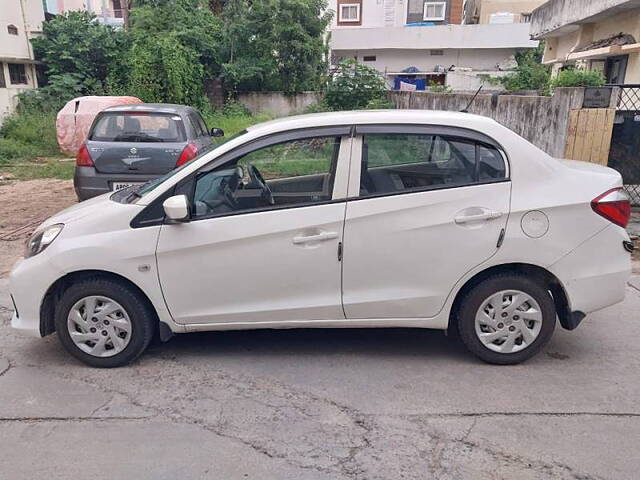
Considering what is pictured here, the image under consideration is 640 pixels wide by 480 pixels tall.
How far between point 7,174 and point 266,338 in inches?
445

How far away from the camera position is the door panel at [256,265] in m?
3.81

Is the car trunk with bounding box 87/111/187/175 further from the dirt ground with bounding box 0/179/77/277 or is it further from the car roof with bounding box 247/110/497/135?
the car roof with bounding box 247/110/497/135

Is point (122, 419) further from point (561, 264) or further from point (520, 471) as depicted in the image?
point (561, 264)

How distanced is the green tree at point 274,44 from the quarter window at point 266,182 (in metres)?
19.8

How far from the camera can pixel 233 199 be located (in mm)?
3963

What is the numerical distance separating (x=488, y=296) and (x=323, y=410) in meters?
1.39

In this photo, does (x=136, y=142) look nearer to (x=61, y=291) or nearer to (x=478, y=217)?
(x=61, y=291)

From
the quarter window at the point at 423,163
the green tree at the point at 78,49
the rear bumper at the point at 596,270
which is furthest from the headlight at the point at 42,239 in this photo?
the green tree at the point at 78,49

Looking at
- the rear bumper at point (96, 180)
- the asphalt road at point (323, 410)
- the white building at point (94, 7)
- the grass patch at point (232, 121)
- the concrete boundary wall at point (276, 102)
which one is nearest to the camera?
the asphalt road at point (323, 410)

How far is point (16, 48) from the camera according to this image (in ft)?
63.5

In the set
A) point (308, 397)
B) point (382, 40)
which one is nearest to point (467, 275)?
point (308, 397)

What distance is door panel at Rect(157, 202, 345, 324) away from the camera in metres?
3.81

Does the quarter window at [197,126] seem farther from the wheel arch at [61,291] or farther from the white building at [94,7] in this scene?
the white building at [94,7]

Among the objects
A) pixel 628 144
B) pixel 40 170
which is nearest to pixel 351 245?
pixel 628 144
